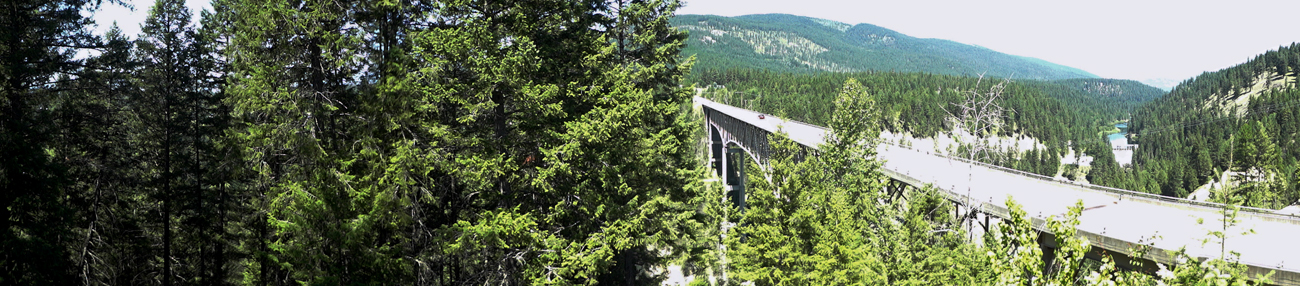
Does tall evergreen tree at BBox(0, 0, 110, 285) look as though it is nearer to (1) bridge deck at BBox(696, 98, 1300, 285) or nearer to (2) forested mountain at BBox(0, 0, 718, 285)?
(2) forested mountain at BBox(0, 0, 718, 285)

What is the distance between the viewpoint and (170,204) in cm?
1808

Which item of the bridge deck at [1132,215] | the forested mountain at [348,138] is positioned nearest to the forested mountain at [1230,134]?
the bridge deck at [1132,215]

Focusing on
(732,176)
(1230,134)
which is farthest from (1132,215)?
(1230,134)

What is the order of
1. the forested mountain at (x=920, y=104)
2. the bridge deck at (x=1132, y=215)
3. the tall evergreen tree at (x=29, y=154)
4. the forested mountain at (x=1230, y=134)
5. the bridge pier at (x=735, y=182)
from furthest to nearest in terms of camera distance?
the forested mountain at (x=920, y=104)
the forested mountain at (x=1230, y=134)
the bridge pier at (x=735, y=182)
the bridge deck at (x=1132, y=215)
the tall evergreen tree at (x=29, y=154)

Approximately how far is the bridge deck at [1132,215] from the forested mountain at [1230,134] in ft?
40.5

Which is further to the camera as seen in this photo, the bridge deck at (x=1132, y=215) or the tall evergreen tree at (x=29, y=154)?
the bridge deck at (x=1132, y=215)

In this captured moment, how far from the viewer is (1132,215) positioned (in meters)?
24.1

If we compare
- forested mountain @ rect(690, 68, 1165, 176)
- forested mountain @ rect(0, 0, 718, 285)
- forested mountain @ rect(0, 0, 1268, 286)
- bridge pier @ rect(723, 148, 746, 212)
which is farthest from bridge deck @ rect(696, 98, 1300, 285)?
forested mountain @ rect(690, 68, 1165, 176)

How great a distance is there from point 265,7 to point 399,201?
4.01 m

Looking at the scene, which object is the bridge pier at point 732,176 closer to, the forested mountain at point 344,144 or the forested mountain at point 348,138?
the forested mountain at point 344,144

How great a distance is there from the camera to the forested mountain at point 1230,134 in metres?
Answer: 88.5

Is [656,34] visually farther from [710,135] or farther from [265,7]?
[710,135]

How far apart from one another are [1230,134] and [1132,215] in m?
117

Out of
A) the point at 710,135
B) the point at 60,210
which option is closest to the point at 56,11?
the point at 60,210
